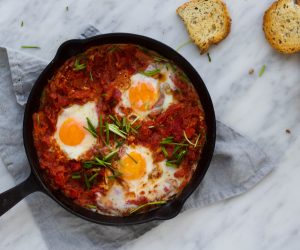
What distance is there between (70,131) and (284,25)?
4.86ft

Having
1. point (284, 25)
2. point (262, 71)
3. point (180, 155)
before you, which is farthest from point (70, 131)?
point (284, 25)

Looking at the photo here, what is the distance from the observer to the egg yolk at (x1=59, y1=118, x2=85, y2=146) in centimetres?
302

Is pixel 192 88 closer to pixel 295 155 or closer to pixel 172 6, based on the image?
pixel 172 6

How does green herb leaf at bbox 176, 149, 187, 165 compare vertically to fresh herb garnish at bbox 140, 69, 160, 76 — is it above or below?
below

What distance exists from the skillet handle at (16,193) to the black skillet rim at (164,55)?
0.14ft

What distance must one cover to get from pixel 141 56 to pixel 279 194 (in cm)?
125

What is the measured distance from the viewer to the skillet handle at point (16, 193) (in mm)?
2879

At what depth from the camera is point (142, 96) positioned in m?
3.05

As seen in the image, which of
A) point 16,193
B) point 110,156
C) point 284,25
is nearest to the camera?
point 16,193

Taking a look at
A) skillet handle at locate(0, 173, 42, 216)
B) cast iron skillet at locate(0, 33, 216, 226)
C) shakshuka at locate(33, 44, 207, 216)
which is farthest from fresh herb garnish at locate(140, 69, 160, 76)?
skillet handle at locate(0, 173, 42, 216)

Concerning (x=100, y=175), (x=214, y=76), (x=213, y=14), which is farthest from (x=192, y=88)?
(x=100, y=175)

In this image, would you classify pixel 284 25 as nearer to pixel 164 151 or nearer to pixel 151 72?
pixel 151 72

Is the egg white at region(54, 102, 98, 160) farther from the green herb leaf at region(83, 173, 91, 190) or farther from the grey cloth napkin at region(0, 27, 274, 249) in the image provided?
the grey cloth napkin at region(0, 27, 274, 249)

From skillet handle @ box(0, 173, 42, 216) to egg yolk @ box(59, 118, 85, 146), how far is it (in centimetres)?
30
